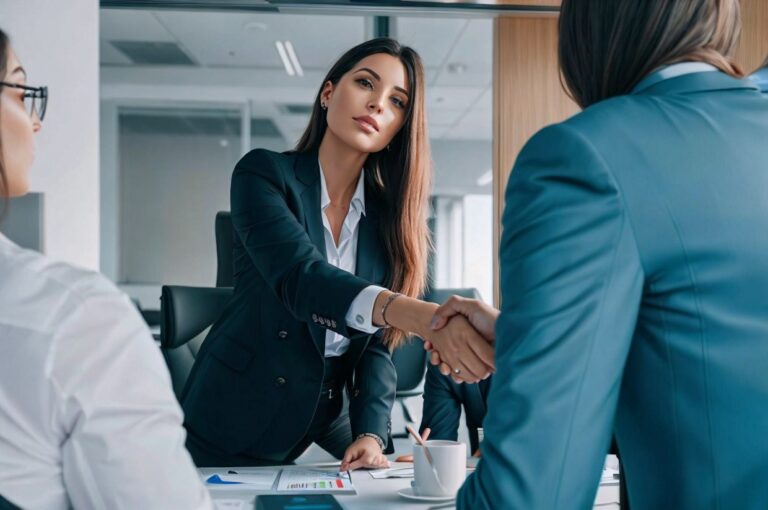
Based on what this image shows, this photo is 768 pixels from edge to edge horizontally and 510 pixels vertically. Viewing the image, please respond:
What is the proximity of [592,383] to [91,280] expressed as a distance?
506 mm

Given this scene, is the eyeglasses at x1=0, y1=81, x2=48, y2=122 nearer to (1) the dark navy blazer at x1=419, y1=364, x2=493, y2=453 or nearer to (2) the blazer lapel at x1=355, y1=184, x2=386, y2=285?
(2) the blazer lapel at x1=355, y1=184, x2=386, y2=285

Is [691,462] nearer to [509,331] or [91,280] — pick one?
[509,331]

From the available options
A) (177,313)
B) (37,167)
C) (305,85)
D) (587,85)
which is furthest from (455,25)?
(587,85)

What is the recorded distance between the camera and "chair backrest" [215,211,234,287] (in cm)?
280

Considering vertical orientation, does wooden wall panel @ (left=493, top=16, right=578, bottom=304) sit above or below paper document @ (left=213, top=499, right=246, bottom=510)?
above

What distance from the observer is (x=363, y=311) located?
1.74 m

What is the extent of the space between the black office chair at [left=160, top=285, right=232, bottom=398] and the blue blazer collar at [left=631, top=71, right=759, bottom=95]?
185 cm

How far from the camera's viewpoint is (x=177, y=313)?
8.11 feet

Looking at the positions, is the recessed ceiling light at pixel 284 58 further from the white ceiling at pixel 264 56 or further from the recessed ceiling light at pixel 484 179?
the recessed ceiling light at pixel 484 179

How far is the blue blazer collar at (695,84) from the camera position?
35.3 inches

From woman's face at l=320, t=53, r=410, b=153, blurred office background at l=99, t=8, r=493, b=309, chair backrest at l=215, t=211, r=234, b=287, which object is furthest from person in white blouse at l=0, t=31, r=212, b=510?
blurred office background at l=99, t=8, r=493, b=309

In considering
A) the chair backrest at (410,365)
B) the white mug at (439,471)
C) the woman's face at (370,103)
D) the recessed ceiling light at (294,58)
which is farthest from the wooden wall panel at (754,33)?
the recessed ceiling light at (294,58)

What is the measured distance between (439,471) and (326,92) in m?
1.25

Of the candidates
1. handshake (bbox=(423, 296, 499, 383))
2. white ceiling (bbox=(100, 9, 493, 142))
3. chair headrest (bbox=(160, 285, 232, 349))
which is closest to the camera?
handshake (bbox=(423, 296, 499, 383))
